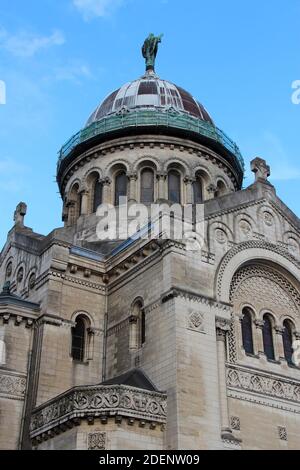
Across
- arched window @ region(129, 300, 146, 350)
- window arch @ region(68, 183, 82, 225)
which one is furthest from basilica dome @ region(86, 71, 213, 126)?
arched window @ region(129, 300, 146, 350)

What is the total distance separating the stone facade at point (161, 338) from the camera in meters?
23.1

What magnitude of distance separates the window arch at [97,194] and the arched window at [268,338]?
13320 millimetres

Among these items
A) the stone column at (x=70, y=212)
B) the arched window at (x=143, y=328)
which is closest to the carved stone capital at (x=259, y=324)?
the arched window at (x=143, y=328)

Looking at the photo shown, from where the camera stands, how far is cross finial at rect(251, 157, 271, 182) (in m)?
32.2

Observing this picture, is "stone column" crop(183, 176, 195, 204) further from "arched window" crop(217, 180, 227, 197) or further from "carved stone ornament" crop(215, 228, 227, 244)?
"carved stone ornament" crop(215, 228, 227, 244)

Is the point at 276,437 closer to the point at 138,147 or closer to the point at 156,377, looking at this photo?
the point at 156,377

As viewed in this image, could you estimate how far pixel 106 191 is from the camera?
125ft

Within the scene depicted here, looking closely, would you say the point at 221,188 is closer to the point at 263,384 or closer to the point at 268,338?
the point at 268,338

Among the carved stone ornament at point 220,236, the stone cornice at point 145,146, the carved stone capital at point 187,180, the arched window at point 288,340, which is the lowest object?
the arched window at point 288,340

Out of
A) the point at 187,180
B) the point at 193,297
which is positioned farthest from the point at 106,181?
the point at 193,297

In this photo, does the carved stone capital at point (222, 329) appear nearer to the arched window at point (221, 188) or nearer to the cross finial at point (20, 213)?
the cross finial at point (20, 213)

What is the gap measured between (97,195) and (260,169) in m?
10.7
